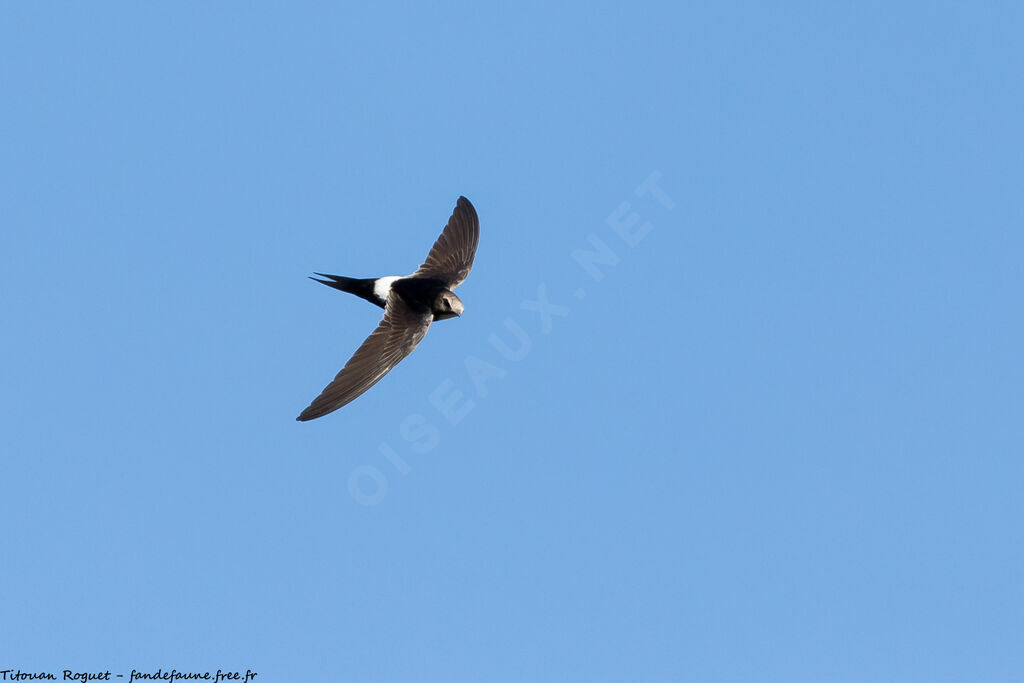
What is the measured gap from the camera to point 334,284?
9305 millimetres

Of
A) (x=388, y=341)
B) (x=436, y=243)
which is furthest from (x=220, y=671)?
(x=436, y=243)

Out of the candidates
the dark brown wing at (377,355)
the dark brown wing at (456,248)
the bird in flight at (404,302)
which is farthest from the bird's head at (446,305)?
the dark brown wing at (456,248)

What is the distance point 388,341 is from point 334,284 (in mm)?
1043

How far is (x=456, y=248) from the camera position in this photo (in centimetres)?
1054

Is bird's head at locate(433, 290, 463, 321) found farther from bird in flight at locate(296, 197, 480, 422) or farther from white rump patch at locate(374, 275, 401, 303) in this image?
white rump patch at locate(374, 275, 401, 303)

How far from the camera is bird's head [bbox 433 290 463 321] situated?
909 centimetres

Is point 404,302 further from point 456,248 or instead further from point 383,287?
point 456,248

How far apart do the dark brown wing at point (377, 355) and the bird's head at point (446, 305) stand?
15 centimetres

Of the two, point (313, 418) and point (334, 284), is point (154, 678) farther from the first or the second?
point (334, 284)

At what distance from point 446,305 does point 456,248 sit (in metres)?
1.56

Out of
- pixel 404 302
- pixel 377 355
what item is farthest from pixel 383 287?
pixel 377 355

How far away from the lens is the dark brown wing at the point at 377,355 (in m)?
7.58

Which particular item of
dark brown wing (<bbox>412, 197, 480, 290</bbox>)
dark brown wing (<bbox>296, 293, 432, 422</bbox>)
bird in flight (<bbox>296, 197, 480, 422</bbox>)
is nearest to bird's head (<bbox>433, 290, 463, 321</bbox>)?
bird in flight (<bbox>296, 197, 480, 422</bbox>)

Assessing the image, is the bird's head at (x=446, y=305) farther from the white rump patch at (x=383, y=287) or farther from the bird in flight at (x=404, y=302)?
the white rump patch at (x=383, y=287)
